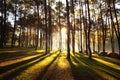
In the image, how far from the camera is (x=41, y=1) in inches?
1829

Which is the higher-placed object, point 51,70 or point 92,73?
point 51,70

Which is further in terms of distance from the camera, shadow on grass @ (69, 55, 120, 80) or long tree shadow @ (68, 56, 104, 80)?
shadow on grass @ (69, 55, 120, 80)

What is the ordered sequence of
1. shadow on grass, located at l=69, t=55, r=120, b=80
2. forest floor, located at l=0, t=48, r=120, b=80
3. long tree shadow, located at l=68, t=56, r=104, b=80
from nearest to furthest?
forest floor, located at l=0, t=48, r=120, b=80 < long tree shadow, located at l=68, t=56, r=104, b=80 < shadow on grass, located at l=69, t=55, r=120, b=80

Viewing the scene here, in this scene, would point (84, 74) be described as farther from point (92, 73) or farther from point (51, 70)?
point (51, 70)

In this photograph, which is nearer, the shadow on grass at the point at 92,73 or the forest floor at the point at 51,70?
the forest floor at the point at 51,70

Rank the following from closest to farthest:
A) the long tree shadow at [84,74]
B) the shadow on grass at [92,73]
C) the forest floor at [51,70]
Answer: the forest floor at [51,70]
the long tree shadow at [84,74]
the shadow on grass at [92,73]

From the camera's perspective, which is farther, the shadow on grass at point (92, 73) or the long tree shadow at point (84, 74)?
the shadow on grass at point (92, 73)

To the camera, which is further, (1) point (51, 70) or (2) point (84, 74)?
(1) point (51, 70)

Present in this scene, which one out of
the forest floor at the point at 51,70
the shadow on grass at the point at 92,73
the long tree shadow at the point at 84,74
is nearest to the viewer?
the forest floor at the point at 51,70

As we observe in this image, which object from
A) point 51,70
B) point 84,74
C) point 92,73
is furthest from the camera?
point 51,70

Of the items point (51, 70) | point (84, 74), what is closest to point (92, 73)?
point (84, 74)

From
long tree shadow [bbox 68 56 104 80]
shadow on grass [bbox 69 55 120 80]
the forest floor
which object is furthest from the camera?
shadow on grass [bbox 69 55 120 80]

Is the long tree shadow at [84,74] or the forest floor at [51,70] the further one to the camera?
the long tree shadow at [84,74]

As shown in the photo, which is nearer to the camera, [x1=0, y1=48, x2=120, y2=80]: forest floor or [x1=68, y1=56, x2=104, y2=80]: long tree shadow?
[x1=0, y1=48, x2=120, y2=80]: forest floor
